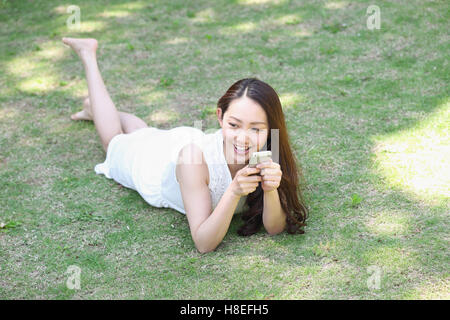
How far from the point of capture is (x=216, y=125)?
4.52m

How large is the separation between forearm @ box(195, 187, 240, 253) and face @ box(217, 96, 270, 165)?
0.86 feet

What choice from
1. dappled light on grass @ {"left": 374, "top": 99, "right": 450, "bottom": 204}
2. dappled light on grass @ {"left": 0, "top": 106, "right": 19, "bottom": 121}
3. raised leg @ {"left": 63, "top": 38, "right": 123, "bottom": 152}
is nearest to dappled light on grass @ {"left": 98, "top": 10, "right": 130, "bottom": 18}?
dappled light on grass @ {"left": 0, "top": 106, "right": 19, "bottom": 121}

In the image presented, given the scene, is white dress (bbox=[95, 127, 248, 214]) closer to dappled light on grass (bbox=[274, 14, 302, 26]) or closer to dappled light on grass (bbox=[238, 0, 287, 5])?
dappled light on grass (bbox=[274, 14, 302, 26])

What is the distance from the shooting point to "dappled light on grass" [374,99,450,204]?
3.45 meters

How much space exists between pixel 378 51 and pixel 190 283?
347 cm

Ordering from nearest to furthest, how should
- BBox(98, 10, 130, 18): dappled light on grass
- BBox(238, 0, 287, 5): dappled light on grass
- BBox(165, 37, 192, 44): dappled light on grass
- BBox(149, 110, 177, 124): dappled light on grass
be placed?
1. BBox(149, 110, 177, 124): dappled light on grass
2. BBox(165, 37, 192, 44): dappled light on grass
3. BBox(238, 0, 287, 5): dappled light on grass
4. BBox(98, 10, 130, 18): dappled light on grass

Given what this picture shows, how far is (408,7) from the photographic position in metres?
6.05

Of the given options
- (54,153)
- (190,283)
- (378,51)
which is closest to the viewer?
(190,283)

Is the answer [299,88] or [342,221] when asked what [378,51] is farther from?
[342,221]

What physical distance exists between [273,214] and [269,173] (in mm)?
328

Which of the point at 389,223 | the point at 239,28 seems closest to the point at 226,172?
the point at 389,223

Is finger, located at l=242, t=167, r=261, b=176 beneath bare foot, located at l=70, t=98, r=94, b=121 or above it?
above

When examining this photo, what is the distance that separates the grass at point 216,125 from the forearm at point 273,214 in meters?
0.07
